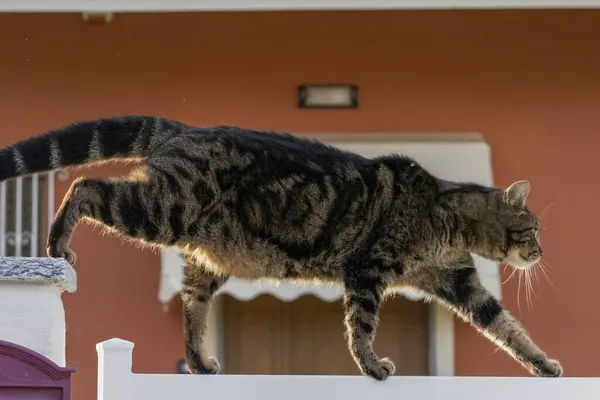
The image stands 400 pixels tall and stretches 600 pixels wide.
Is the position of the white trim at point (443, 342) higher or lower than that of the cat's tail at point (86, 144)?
lower

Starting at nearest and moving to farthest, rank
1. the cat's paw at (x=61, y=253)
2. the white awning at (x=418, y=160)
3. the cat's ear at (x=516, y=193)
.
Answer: the cat's paw at (x=61, y=253), the cat's ear at (x=516, y=193), the white awning at (x=418, y=160)

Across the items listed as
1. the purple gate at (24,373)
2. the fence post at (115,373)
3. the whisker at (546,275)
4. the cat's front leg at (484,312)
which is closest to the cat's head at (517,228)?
the cat's front leg at (484,312)

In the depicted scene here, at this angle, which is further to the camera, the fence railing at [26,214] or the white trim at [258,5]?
the fence railing at [26,214]

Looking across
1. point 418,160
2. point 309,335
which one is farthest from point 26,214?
point 418,160

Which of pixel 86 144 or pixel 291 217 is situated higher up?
pixel 86 144

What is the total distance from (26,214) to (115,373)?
365cm

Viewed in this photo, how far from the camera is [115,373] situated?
13.9 ft

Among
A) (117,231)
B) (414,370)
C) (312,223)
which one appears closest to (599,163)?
(414,370)

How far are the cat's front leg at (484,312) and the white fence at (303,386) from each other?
0.41 m

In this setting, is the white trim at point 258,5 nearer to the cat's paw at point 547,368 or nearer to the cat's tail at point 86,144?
the cat's tail at point 86,144

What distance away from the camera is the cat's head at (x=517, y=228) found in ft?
16.5

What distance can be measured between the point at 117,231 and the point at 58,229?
0.19m

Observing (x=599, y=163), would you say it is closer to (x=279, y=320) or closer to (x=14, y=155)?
(x=279, y=320)

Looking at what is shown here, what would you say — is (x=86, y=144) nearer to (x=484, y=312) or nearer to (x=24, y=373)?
(x=24, y=373)
